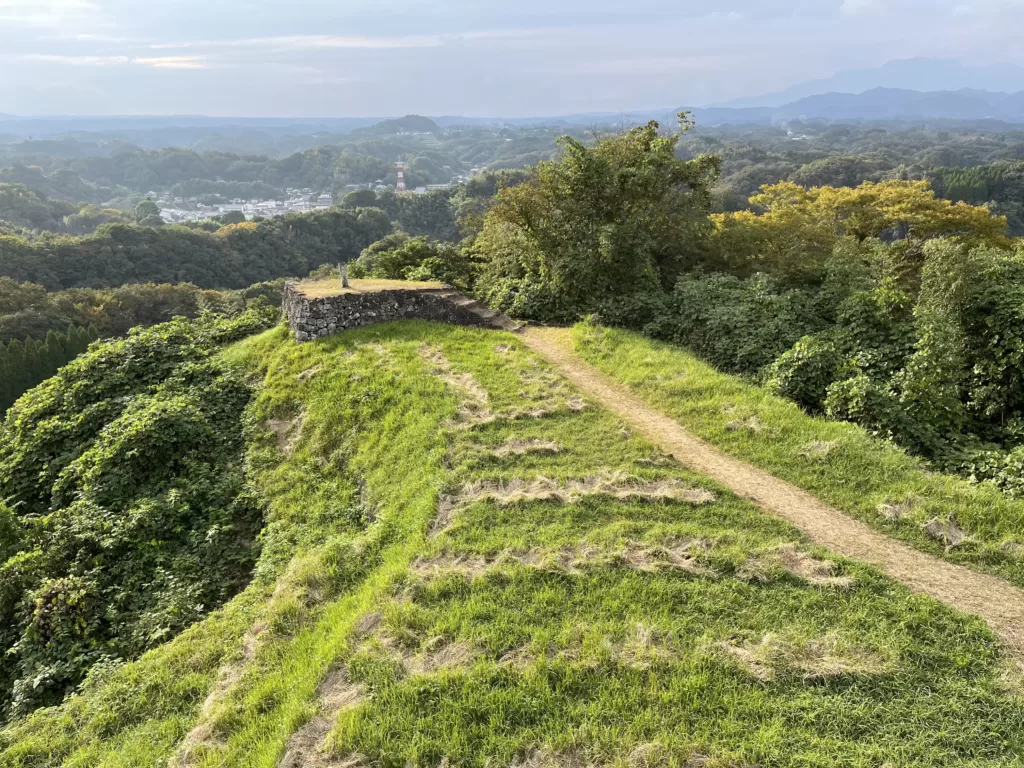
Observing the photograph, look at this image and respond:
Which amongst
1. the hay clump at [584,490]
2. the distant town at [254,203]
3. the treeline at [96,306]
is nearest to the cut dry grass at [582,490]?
the hay clump at [584,490]

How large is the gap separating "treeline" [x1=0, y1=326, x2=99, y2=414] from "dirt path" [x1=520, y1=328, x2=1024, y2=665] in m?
35.5

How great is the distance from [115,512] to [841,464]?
11.1 meters

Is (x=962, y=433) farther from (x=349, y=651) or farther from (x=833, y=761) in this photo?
(x=349, y=651)

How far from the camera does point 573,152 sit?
15594mm

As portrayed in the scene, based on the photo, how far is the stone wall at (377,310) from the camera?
44.6 feet

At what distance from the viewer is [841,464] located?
788 cm

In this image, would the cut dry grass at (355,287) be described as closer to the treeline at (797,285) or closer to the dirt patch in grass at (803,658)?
the treeline at (797,285)

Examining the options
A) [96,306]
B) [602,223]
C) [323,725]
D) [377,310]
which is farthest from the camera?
[96,306]

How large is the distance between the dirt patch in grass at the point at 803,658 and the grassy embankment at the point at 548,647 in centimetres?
2

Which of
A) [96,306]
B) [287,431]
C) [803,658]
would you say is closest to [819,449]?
[803,658]

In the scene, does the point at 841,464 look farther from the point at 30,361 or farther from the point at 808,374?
the point at 30,361

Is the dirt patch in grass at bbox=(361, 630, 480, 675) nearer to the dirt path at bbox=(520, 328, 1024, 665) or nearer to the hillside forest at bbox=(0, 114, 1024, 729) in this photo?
the hillside forest at bbox=(0, 114, 1024, 729)

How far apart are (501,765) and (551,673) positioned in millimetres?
884

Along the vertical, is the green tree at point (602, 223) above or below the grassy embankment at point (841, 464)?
above
